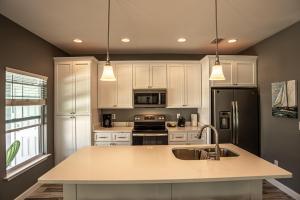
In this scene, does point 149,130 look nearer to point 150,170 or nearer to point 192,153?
point 192,153

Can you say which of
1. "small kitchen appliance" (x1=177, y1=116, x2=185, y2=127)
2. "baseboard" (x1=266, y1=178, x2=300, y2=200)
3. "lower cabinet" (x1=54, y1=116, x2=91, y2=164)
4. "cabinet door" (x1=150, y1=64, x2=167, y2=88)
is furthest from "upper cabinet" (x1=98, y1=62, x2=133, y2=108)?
"baseboard" (x1=266, y1=178, x2=300, y2=200)

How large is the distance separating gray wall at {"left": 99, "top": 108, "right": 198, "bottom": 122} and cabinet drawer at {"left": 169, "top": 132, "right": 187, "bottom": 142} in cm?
72

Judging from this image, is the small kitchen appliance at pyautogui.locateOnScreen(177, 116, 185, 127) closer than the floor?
No

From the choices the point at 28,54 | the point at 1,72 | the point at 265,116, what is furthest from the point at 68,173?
the point at 265,116

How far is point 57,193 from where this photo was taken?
3.34 m

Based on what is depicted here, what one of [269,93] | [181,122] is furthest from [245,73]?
[181,122]

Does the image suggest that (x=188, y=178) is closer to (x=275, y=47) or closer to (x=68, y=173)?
(x=68, y=173)

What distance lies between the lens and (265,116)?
3748 mm

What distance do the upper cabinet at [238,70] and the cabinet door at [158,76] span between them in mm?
964

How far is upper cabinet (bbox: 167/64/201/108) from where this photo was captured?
14.6ft

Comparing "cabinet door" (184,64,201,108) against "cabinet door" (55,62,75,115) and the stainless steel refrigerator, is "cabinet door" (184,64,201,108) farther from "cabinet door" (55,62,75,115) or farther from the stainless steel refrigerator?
"cabinet door" (55,62,75,115)

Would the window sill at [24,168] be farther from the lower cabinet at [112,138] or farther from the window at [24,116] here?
the lower cabinet at [112,138]

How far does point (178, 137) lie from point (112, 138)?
1.28 meters

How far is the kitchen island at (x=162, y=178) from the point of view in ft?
5.09
